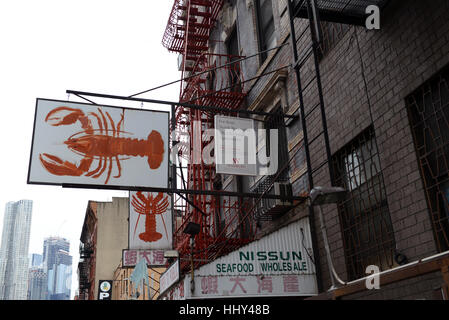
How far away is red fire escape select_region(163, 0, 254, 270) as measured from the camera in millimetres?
15469

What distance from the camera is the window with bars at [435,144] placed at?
24.8ft

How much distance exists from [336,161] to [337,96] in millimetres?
1390

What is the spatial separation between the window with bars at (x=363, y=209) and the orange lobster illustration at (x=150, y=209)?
789cm

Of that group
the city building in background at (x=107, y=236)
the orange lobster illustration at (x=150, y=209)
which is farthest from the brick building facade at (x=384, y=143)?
the city building in background at (x=107, y=236)

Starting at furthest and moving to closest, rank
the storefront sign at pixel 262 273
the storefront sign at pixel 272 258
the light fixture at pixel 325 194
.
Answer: the storefront sign at pixel 272 258, the storefront sign at pixel 262 273, the light fixture at pixel 325 194

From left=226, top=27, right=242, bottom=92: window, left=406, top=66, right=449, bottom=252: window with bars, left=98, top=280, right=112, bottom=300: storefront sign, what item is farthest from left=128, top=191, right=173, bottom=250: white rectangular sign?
left=98, top=280, right=112, bottom=300: storefront sign

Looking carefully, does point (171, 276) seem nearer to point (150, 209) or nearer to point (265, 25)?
point (150, 209)

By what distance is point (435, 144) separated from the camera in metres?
7.80

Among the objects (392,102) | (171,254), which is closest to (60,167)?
(171,254)

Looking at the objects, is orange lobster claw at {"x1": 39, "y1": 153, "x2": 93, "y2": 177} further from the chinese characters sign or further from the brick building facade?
the chinese characters sign

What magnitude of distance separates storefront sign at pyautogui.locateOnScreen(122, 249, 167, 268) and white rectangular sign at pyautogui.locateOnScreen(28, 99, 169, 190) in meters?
8.00

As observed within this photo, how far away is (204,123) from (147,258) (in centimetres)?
575

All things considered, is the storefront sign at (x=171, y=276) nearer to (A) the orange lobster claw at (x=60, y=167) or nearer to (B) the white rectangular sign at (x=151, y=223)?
(A) the orange lobster claw at (x=60, y=167)

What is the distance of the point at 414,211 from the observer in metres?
7.91
